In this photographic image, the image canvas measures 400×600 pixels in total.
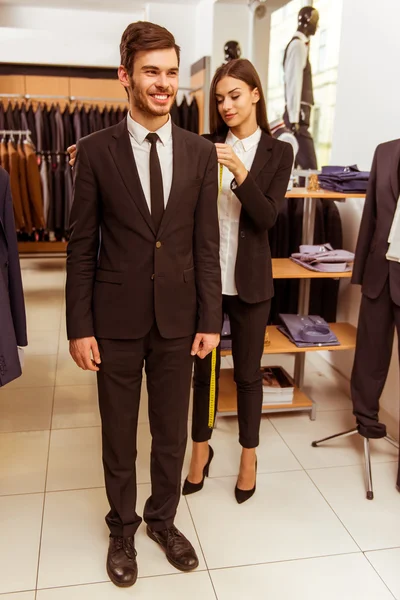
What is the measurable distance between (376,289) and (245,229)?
0.69m

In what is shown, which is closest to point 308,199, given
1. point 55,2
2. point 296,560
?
point 296,560

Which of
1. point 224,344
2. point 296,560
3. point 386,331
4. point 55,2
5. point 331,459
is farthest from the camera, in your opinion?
point 55,2

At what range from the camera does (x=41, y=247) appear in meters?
7.20

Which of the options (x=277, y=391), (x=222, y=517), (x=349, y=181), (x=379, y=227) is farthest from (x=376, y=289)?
(x=222, y=517)

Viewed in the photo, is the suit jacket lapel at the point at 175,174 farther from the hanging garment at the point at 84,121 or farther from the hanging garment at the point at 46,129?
the hanging garment at the point at 46,129

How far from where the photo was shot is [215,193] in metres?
1.74

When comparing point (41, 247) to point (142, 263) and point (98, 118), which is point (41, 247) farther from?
point (142, 263)

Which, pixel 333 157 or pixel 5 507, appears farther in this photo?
pixel 333 157

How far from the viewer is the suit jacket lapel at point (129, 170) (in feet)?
5.22

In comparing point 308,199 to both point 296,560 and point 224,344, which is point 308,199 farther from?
point 296,560

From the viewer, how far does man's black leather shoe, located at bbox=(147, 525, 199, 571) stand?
6.36 ft

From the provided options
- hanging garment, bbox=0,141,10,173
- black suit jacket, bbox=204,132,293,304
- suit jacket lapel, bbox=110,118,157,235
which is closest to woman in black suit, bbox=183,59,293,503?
black suit jacket, bbox=204,132,293,304

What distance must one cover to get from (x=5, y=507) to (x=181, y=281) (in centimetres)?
129

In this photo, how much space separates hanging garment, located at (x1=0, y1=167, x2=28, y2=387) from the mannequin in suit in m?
2.41
